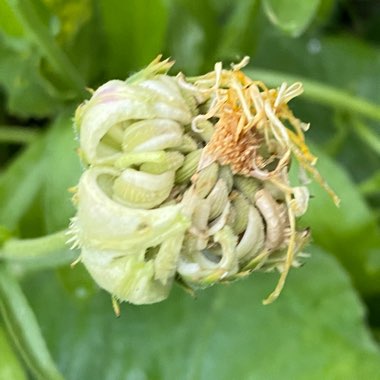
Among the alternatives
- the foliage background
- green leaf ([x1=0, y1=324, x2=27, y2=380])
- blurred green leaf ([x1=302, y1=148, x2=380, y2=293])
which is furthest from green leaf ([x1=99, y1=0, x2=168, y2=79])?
green leaf ([x1=0, y1=324, x2=27, y2=380])

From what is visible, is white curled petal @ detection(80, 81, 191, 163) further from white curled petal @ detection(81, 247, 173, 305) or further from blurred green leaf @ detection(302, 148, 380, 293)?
blurred green leaf @ detection(302, 148, 380, 293)

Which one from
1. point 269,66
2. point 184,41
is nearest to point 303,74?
point 269,66

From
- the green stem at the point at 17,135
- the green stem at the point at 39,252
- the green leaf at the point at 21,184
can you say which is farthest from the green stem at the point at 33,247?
the green stem at the point at 17,135

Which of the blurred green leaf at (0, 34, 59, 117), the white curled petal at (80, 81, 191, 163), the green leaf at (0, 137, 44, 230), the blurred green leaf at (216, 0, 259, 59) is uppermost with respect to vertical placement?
the white curled petal at (80, 81, 191, 163)

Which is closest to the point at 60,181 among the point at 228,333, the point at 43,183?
the point at 43,183

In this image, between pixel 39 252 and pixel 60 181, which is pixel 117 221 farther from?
pixel 60 181

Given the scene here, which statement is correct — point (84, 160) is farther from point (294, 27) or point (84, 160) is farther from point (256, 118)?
point (294, 27)

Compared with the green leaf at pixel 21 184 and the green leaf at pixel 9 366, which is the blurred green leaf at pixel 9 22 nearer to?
the green leaf at pixel 21 184
